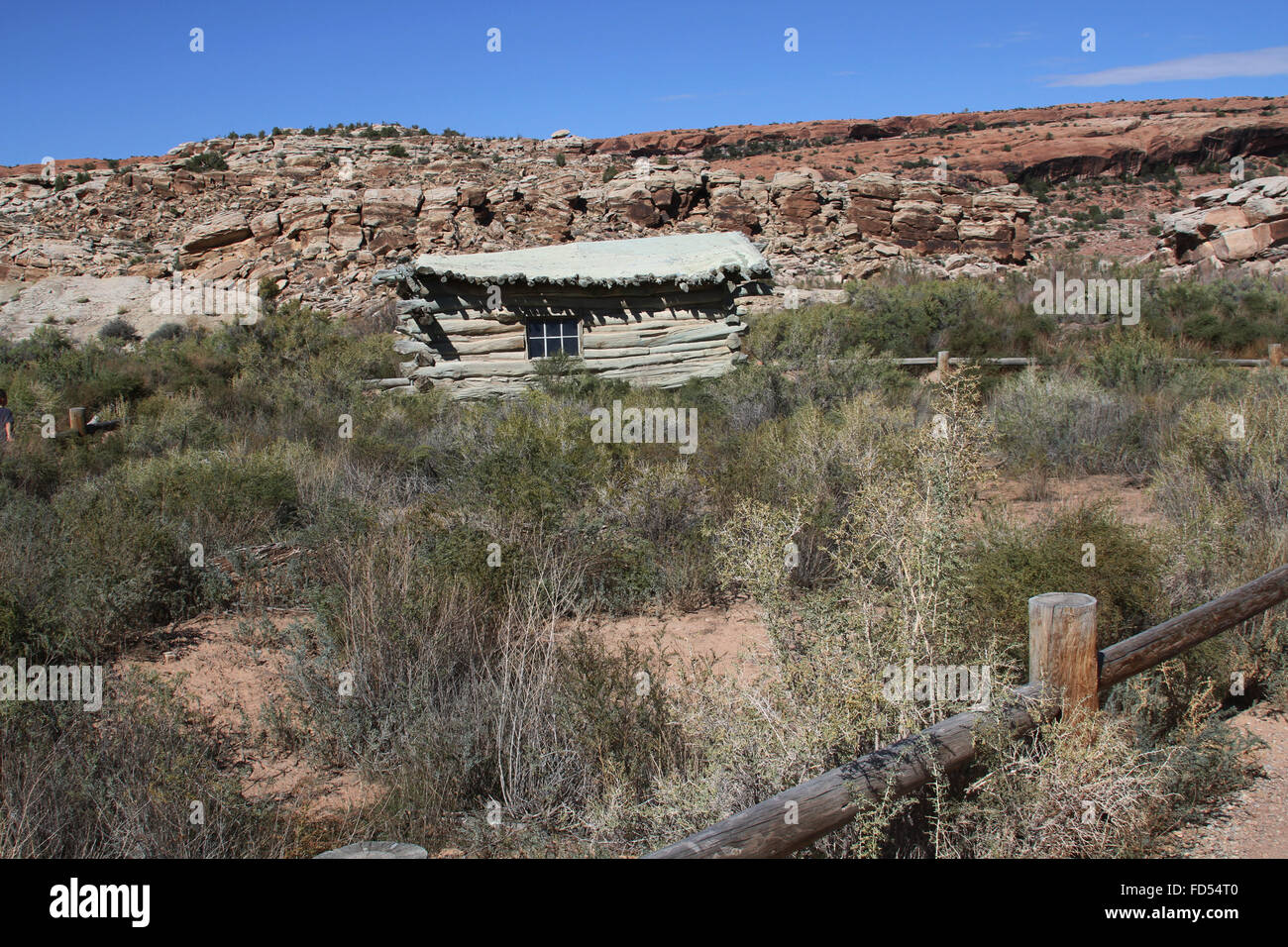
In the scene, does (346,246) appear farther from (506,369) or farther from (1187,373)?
(1187,373)

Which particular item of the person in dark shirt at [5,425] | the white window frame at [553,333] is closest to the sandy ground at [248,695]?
the person in dark shirt at [5,425]

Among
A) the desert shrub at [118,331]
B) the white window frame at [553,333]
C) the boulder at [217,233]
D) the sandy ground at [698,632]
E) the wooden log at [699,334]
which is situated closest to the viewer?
the sandy ground at [698,632]

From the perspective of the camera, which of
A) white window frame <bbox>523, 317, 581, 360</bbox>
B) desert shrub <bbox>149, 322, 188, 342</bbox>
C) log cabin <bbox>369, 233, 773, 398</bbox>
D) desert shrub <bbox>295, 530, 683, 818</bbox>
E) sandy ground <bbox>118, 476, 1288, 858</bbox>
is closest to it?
sandy ground <bbox>118, 476, 1288, 858</bbox>

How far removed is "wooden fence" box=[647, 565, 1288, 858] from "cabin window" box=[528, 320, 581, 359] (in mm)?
11215

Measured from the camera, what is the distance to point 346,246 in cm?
3088

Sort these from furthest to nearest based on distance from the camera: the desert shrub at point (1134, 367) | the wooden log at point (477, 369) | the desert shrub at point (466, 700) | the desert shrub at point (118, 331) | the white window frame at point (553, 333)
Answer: the desert shrub at point (118, 331) < the white window frame at point (553, 333) < the wooden log at point (477, 369) < the desert shrub at point (1134, 367) < the desert shrub at point (466, 700)

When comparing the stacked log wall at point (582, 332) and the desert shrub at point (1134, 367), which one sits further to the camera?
the stacked log wall at point (582, 332)

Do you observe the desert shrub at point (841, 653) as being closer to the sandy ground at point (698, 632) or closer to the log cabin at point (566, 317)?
the sandy ground at point (698, 632)

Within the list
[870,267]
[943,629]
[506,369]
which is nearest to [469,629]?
[943,629]

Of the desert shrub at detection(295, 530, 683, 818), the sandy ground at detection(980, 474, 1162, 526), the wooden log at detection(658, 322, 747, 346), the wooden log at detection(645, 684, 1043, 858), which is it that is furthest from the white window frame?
the wooden log at detection(645, 684, 1043, 858)

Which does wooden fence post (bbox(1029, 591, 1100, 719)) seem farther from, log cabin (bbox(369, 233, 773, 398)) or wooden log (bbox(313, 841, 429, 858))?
log cabin (bbox(369, 233, 773, 398))

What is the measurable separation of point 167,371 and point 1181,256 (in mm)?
29673

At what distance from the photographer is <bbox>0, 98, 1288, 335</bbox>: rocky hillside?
94.3ft

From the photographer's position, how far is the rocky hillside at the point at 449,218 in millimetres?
28750
